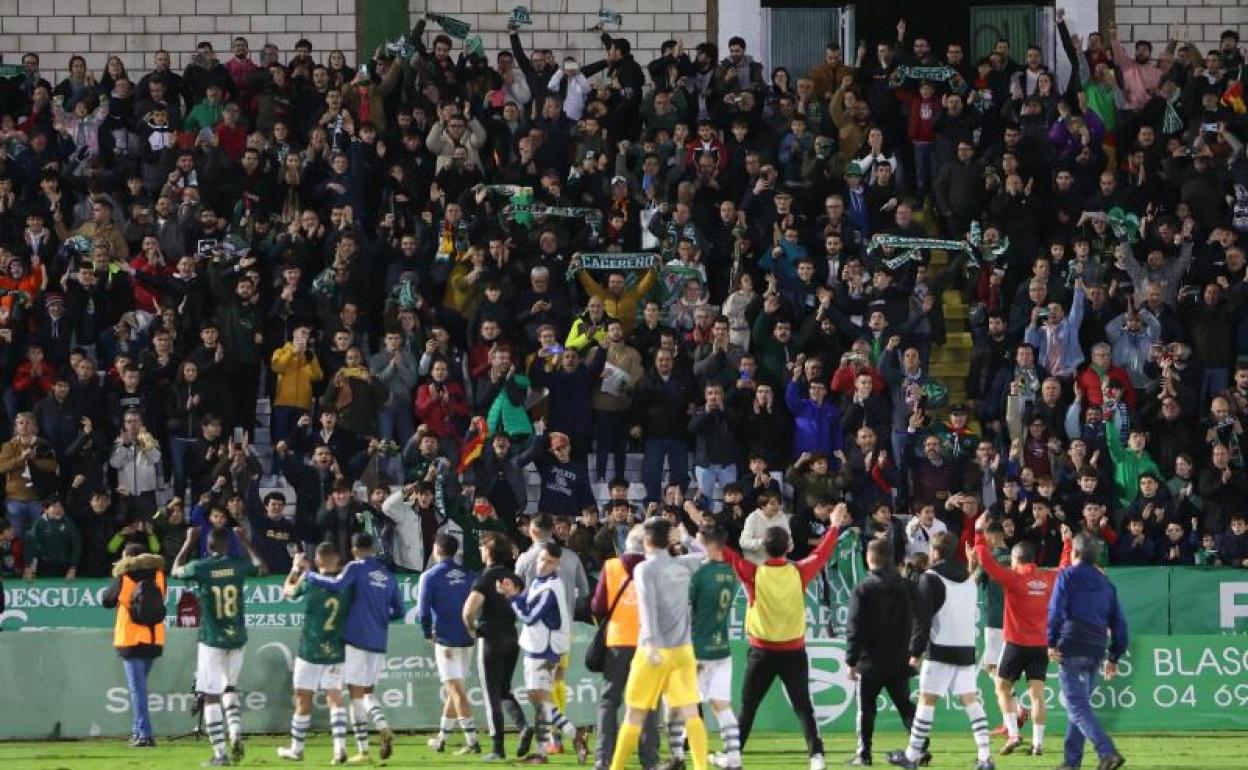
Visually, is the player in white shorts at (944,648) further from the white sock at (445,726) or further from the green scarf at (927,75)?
the green scarf at (927,75)

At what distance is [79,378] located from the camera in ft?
93.7

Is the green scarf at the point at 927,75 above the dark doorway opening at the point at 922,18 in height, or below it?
below

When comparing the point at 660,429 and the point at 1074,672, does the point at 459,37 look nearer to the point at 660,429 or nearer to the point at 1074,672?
the point at 660,429

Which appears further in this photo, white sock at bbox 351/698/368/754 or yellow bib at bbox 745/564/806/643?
white sock at bbox 351/698/368/754

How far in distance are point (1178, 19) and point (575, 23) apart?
28.9ft

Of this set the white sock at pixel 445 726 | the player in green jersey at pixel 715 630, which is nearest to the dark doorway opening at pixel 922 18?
the white sock at pixel 445 726

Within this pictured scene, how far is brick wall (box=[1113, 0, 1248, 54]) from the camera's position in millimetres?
37719

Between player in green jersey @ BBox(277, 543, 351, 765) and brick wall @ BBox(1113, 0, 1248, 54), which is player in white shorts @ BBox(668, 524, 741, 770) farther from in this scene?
brick wall @ BBox(1113, 0, 1248, 54)

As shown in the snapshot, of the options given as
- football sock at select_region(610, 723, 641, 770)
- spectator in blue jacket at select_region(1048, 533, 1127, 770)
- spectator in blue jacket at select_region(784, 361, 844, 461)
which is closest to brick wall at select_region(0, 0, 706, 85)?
spectator in blue jacket at select_region(784, 361, 844, 461)

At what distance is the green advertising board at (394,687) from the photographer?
23.9 metres

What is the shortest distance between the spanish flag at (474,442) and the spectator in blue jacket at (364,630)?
666cm

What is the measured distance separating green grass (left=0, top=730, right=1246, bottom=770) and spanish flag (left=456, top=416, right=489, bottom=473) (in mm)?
4989

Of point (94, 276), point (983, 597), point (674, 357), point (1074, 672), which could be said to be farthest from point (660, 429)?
point (1074, 672)

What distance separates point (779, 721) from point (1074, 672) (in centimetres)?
498
